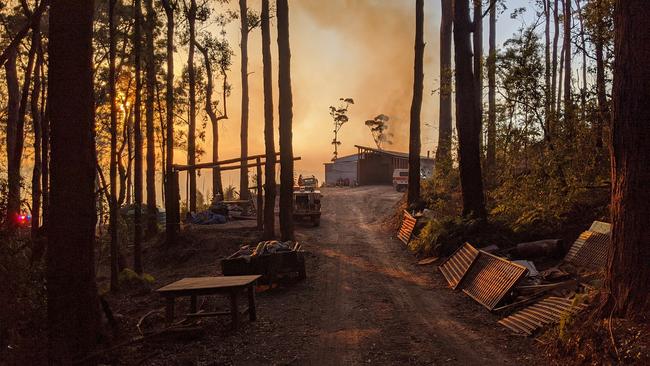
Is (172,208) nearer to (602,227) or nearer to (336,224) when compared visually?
(336,224)

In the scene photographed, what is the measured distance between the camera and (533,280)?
1010cm

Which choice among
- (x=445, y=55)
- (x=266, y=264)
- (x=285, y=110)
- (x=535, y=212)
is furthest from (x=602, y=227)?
(x=445, y=55)

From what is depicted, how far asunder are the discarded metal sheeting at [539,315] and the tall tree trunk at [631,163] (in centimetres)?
96

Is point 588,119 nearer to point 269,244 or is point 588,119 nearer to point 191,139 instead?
point 269,244

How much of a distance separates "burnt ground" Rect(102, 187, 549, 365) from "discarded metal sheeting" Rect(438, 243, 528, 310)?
27 centimetres

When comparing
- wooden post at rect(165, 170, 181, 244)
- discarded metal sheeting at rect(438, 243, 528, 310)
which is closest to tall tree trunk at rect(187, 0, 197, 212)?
wooden post at rect(165, 170, 181, 244)

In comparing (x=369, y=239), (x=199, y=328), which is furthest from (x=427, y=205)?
(x=199, y=328)

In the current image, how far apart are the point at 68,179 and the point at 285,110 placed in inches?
544

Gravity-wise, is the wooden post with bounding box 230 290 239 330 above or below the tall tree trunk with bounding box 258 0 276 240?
below

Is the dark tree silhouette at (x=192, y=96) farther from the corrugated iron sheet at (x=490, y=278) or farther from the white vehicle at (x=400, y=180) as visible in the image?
the white vehicle at (x=400, y=180)

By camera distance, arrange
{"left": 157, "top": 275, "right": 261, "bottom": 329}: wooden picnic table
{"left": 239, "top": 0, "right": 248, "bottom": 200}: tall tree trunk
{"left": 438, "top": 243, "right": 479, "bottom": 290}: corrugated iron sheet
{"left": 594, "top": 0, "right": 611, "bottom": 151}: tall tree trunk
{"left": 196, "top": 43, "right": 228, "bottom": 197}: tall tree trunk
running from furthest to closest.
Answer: {"left": 239, "top": 0, "right": 248, "bottom": 200}: tall tree trunk
{"left": 196, "top": 43, "right": 228, "bottom": 197}: tall tree trunk
{"left": 594, "top": 0, "right": 611, "bottom": 151}: tall tree trunk
{"left": 438, "top": 243, "right": 479, "bottom": 290}: corrugated iron sheet
{"left": 157, "top": 275, "right": 261, "bottom": 329}: wooden picnic table

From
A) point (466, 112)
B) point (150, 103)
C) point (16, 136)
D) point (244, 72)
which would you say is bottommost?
point (16, 136)

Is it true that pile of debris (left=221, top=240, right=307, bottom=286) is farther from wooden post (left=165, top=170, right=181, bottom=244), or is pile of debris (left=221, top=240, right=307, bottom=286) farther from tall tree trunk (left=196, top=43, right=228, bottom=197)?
tall tree trunk (left=196, top=43, right=228, bottom=197)

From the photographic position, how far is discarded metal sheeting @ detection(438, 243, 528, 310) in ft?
32.7
